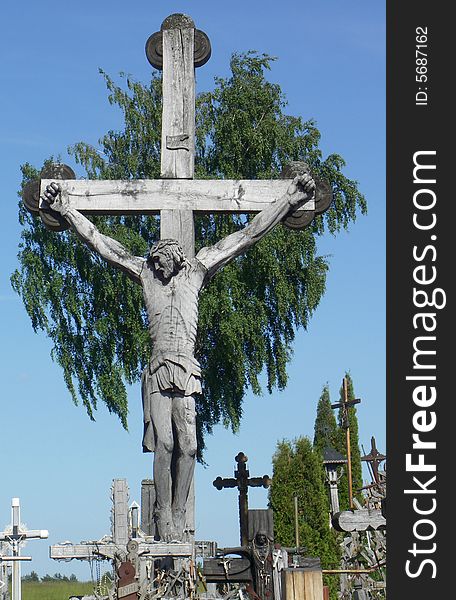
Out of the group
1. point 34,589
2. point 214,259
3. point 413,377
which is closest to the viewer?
point 413,377

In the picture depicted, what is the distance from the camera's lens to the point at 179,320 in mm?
7059

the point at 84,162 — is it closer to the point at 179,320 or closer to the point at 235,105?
the point at 235,105

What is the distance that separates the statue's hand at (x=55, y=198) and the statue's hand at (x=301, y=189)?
1.40 m

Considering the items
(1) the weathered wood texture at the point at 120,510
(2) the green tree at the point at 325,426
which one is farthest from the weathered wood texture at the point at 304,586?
(2) the green tree at the point at 325,426

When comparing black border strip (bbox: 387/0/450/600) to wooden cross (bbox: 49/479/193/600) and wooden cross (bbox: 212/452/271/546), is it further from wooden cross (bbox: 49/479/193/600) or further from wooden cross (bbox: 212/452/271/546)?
wooden cross (bbox: 212/452/271/546)

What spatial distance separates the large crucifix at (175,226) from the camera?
695cm

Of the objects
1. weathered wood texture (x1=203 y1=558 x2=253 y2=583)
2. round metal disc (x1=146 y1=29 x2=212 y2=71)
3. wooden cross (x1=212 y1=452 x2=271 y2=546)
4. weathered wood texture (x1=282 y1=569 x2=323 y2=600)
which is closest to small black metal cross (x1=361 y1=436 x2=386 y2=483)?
wooden cross (x1=212 y1=452 x2=271 y2=546)

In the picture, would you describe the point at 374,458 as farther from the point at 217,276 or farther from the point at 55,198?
the point at 55,198

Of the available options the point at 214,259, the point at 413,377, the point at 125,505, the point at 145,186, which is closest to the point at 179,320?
the point at 214,259

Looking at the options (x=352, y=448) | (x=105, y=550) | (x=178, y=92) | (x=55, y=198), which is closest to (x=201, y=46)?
(x=178, y=92)

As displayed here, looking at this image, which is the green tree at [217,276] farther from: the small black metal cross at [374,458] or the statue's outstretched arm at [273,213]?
the statue's outstretched arm at [273,213]

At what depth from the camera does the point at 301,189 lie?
7.82 metres

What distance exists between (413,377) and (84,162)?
733 inches

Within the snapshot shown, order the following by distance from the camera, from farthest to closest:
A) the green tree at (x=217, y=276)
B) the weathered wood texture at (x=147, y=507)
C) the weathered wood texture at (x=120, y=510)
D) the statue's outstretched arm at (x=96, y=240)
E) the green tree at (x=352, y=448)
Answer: the green tree at (x=352, y=448)
the green tree at (x=217, y=276)
the weathered wood texture at (x=147, y=507)
the weathered wood texture at (x=120, y=510)
the statue's outstretched arm at (x=96, y=240)
